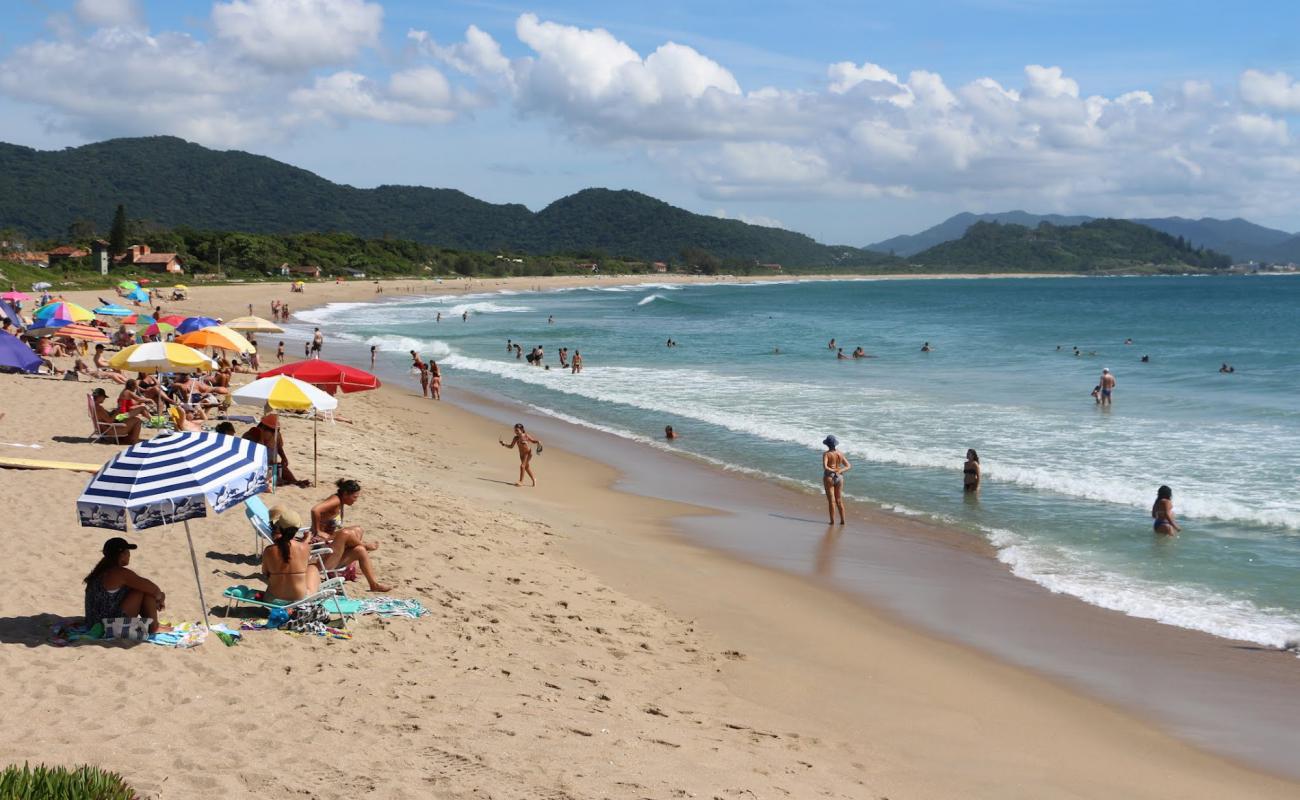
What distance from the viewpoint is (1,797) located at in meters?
4.22

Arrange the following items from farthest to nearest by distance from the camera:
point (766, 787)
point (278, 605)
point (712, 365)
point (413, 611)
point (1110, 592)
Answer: point (712, 365) < point (1110, 592) < point (413, 611) < point (278, 605) < point (766, 787)

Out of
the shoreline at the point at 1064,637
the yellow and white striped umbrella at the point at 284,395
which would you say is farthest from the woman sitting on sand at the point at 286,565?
the shoreline at the point at 1064,637

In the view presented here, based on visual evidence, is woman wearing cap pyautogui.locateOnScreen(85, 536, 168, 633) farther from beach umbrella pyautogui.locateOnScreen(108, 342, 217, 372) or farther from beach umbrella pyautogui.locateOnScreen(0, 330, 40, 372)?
beach umbrella pyautogui.locateOnScreen(0, 330, 40, 372)

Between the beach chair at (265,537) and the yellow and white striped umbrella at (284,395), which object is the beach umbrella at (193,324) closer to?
the yellow and white striped umbrella at (284,395)

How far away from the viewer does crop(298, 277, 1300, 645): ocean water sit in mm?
12508

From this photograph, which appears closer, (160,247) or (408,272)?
(160,247)

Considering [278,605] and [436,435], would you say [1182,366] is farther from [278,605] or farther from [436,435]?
[278,605]

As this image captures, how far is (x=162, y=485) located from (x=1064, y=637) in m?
7.91

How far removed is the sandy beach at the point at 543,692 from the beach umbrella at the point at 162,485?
0.94 metres

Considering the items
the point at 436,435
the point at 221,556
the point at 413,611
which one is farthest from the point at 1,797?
the point at 436,435

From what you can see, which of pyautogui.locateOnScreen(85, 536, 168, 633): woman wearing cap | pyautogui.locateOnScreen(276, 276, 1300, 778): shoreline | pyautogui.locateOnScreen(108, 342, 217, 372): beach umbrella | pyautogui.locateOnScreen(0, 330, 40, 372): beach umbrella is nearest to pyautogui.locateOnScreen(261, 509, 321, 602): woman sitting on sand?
pyautogui.locateOnScreen(85, 536, 168, 633): woman wearing cap

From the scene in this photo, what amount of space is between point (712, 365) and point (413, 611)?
102 feet

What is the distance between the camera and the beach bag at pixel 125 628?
695 cm

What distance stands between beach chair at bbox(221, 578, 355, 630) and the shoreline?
17.8 ft
